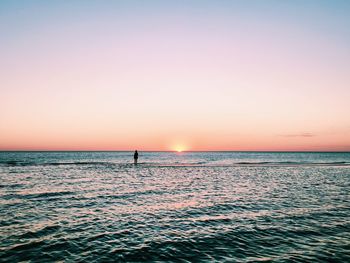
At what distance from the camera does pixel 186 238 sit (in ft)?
40.2

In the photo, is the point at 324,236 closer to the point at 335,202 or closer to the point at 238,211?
the point at 238,211

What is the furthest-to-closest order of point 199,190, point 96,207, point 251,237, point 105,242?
point 199,190, point 96,207, point 251,237, point 105,242

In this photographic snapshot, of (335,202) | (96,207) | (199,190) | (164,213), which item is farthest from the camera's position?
(199,190)

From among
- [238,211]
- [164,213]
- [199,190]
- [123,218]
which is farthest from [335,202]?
[123,218]

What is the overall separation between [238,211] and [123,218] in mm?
7230

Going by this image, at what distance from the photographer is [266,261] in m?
9.79

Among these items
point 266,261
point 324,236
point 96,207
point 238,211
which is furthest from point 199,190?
point 266,261

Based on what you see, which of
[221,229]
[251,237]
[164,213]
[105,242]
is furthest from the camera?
[164,213]

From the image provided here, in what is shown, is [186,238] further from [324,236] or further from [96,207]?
[96,207]

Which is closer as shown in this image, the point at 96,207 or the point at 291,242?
the point at 291,242

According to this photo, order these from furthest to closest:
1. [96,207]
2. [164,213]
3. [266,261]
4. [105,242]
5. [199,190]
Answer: [199,190]
[96,207]
[164,213]
[105,242]
[266,261]

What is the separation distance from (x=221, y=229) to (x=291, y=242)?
10.7 feet

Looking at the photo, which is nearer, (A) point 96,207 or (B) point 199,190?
(A) point 96,207

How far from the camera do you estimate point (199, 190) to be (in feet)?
86.7
